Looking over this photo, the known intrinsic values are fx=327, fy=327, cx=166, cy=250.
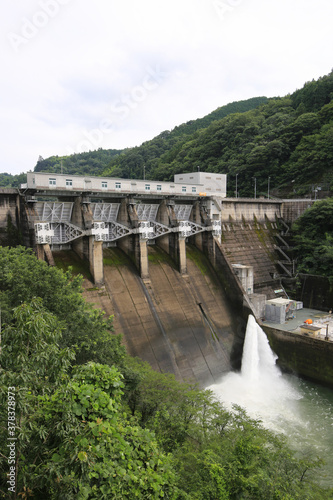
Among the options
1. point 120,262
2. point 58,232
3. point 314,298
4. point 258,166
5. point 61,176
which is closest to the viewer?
point 61,176

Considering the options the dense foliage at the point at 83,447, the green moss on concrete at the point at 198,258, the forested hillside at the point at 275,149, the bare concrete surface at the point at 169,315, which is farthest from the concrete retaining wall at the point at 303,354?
the forested hillside at the point at 275,149

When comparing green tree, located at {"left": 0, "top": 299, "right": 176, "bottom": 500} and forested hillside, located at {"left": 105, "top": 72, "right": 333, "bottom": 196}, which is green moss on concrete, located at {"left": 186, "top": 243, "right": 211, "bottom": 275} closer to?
green tree, located at {"left": 0, "top": 299, "right": 176, "bottom": 500}

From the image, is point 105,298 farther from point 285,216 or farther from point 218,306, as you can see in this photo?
point 285,216

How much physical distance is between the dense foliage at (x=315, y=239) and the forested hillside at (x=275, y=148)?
12302mm

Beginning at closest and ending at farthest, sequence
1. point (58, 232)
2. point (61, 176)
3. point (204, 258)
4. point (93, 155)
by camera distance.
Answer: point (61, 176), point (58, 232), point (204, 258), point (93, 155)

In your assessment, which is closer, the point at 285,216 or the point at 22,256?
the point at 22,256

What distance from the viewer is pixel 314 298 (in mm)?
30547

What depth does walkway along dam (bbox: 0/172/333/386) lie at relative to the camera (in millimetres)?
20219

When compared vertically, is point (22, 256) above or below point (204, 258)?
above

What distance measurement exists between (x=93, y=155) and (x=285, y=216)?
103m

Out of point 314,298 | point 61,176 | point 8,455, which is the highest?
point 61,176

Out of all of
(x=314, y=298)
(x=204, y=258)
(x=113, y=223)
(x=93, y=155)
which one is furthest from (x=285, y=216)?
(x=93, y=155)

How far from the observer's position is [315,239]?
3341cm

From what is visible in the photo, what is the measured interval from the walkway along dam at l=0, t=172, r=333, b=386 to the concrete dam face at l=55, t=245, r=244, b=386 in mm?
71
